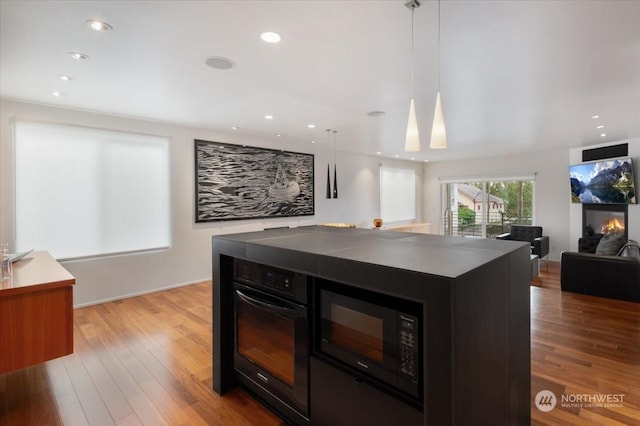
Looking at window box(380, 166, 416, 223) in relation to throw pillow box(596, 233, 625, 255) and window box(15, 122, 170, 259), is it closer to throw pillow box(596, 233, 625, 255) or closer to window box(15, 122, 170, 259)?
throw pillow box(596, 233, 625, 255)

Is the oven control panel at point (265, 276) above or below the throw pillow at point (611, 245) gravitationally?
above

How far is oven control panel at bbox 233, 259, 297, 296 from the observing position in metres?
1.79

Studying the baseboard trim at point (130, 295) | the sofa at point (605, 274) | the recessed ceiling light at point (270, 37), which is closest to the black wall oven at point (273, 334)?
the recessed ceiling light at point (270, 37)

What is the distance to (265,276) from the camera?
1.95 metres

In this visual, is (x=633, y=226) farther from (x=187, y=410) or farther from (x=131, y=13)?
(x=131, y=13)

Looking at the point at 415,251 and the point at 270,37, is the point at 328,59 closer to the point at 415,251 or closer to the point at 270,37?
the point at 270,37

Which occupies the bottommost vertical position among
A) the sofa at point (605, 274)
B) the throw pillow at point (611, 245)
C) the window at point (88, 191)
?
the sofa at point (605, 274)

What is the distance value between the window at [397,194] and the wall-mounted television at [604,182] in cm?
396

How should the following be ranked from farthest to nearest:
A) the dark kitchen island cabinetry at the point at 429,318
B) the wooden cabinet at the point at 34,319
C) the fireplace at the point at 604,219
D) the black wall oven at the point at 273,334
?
the fireplace at the point at 604,219 < the wooden cabinet at the point at 34,319 < the black wall oven at the point at 273,334 < the dark kitchen island cabinetry at the point at 429,318

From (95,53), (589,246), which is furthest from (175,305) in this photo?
(589,246)

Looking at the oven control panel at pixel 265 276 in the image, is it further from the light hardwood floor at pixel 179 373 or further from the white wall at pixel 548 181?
the white wall at pixel 548 181

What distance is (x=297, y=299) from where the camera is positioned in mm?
1746

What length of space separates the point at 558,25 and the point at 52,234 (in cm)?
553

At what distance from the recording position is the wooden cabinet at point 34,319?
199 centimetres
